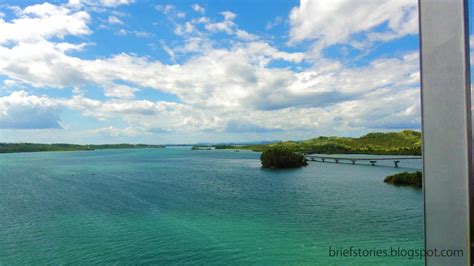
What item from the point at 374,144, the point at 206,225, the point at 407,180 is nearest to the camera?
the point at 206,225

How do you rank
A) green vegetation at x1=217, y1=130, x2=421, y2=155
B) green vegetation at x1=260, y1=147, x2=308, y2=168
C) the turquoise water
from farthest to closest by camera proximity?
green vegetation at x1=217, y1=130, x2=421, y2=155
green vegetation at x1=260, y1=147, x2=308, y2=168
the turquoise water

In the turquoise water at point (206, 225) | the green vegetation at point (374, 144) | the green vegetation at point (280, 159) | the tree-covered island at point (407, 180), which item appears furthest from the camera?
the green vegetation at point (374, 144)

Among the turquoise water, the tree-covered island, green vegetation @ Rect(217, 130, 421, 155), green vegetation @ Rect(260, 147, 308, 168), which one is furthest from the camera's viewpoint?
green vegetation @ Rect(217, 130, 421, 155)

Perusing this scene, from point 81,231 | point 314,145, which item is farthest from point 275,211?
point 314,145

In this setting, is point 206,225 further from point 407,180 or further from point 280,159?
point 280,159

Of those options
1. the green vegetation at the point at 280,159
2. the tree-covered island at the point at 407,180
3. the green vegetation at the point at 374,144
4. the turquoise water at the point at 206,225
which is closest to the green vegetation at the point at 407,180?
the tree-covered island at the point at 407,180

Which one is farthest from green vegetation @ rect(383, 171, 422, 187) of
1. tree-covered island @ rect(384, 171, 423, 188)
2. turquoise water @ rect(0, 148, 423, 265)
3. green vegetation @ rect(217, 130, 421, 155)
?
green vegetation @ rect(217, 130, 421, 155)

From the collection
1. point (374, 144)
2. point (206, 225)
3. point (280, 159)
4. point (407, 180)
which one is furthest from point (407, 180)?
point (374, 144)

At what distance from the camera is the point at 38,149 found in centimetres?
13625

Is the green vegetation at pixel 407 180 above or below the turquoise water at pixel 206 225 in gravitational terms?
above

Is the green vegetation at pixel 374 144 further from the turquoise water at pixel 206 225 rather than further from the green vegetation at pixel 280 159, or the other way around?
the turquoise water at pixel 206 225

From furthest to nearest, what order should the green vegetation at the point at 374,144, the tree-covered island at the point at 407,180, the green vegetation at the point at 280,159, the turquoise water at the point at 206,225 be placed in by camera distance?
1. the green vegetation at the point at 374,144
2. the green vegetation at the point at 280,159
3. the tree-covered island at the point at 407,180
4. the turquoise water at the point at 206,225

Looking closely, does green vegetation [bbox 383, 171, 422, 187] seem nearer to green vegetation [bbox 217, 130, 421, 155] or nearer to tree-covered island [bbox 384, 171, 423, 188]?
tree-covered island [bbox 384, 171, 423, 188]

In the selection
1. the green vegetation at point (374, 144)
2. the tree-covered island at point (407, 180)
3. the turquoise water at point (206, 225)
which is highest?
the green vegetation at point (374, 144)
